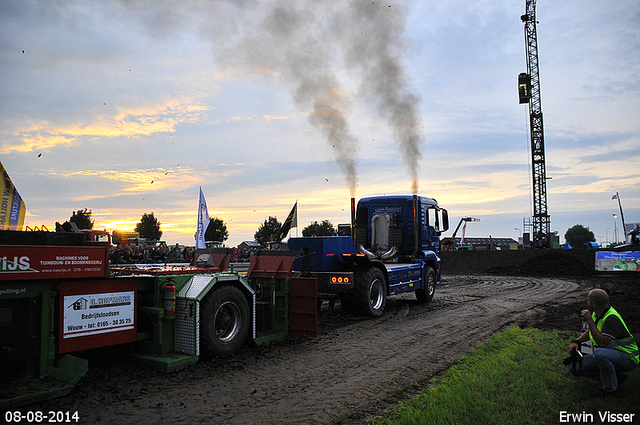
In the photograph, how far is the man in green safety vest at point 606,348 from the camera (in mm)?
4973

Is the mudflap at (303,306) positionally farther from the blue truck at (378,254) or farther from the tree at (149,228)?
the tree at (149,228)

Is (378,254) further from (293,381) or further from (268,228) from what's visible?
(268,228)

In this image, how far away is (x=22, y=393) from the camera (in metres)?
4.73

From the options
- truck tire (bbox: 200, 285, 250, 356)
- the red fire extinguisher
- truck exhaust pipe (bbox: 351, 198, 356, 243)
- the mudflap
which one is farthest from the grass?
truck exhaust pipe (bbox: 351, 198, 356, 243)

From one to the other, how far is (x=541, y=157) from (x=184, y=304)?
2386 inches

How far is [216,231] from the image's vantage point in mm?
73562

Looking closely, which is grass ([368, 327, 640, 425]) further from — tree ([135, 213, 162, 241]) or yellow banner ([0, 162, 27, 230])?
tree ([135, 213, 162, 241])

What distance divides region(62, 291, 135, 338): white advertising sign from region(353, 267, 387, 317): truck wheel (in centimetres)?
582

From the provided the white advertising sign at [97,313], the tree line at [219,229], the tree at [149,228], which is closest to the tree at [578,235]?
the tree line at [219,229]

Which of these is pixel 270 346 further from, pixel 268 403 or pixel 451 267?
pixel 451 267

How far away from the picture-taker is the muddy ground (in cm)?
479

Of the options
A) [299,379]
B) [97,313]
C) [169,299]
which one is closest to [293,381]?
[299,379]

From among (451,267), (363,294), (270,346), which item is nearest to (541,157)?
(451,267)

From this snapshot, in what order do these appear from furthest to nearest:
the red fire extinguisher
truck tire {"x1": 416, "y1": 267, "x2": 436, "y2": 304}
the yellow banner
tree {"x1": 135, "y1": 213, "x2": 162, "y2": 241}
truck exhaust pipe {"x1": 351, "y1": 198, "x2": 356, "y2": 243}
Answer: tree {"x1": 135, "y1": 213, "x2": 162, "y2": 241} → truck exhaust pipe {"x1": 351, "y1": 198, "x2": 356, "y2": 243} → truck tire {"x1": 416, "y1": 267, "x2": 436, "y2": 304} → the yellow banner → the red fire extinguisher
